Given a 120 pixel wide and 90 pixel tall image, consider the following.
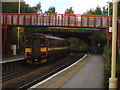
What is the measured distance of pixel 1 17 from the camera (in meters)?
33.7

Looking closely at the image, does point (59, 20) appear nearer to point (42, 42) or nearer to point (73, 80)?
point (42, 42)

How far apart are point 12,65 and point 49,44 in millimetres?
4631

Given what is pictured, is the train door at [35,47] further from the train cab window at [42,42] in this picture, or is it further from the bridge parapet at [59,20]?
the bridge parapet at [59,20]

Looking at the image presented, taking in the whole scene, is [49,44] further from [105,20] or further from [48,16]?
[105,20]

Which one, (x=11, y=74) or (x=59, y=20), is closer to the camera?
(x=11, y=74)

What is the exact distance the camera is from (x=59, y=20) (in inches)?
1314

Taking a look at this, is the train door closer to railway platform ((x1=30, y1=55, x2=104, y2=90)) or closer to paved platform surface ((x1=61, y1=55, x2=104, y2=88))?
railway platform ((x1=30, y1=55, x2=104, y2=90))

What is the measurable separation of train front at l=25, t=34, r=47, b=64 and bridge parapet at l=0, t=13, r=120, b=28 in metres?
7.89

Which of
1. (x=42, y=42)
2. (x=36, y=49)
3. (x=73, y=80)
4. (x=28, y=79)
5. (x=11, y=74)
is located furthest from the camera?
(x=42, y=42)

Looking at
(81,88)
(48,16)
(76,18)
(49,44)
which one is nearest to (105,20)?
(76,18)

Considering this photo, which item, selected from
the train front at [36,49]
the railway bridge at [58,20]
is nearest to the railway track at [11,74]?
the train front at [36,49]

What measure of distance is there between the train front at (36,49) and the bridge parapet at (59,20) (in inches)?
311

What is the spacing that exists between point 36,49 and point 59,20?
30.0 feet

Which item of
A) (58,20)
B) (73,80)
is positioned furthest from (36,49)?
(73,80)
